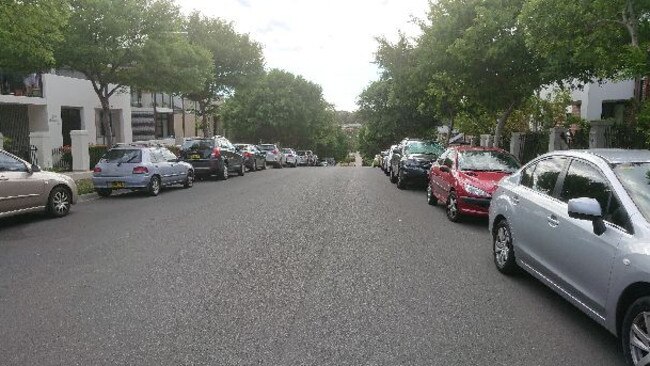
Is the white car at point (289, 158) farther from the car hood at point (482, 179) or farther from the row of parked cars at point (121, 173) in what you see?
the car hood at point (482, 179)

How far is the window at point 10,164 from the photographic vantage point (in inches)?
398

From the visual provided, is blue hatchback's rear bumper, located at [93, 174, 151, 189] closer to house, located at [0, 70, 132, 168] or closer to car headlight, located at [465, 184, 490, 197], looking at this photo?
house, located at [0, 70, 132, 168]

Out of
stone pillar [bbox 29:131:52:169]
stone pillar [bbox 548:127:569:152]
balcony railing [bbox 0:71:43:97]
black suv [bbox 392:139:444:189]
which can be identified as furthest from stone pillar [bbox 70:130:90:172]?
stone pillar [bbox 548:127:569:152]

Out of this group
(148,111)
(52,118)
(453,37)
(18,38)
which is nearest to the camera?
(18,38)

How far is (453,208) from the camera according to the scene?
34.8ft

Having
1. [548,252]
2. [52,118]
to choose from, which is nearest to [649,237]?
[548,252]

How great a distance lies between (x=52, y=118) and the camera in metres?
28.5

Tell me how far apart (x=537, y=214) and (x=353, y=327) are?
2332mm

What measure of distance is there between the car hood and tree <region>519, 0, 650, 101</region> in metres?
2.95

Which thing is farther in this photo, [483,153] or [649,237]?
[483,153]

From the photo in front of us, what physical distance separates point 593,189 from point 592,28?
734 cm

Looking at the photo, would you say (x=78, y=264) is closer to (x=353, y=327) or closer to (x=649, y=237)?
(x=353, y=327)

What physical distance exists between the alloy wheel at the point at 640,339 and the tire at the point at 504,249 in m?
2.52

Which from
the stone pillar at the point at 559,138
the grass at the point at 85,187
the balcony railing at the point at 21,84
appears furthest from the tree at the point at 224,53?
the stone pillar at the point at 559,138
